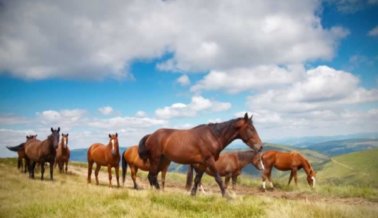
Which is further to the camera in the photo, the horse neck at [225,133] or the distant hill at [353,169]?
the distant hill at [353,169]

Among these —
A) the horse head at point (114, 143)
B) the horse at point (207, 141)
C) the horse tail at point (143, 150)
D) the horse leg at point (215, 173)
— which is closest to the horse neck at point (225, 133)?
the horse at point (207, 141)

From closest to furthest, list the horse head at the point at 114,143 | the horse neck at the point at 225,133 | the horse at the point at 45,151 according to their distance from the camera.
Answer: the horse neck at the point at 225,133 < the horse head at the point at 114,143 < the horse at the point at 45,151

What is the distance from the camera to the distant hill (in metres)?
129

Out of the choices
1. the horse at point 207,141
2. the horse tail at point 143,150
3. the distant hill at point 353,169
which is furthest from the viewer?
the distant hill at point 353,169

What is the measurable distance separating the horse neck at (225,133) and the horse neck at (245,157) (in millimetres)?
8185

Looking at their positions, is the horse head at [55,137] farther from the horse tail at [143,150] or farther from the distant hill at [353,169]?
the distant hill at [353,169]

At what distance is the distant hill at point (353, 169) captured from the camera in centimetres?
12925

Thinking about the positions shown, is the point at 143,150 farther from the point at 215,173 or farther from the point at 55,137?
the point at 55,137

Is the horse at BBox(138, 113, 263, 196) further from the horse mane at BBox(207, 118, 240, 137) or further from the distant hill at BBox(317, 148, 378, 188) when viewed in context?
the distant hill at BBox(317, 148, 378, 188)

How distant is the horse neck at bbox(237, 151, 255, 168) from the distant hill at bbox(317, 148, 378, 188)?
371ft

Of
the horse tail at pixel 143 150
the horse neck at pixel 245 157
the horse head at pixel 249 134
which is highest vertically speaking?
the horse head at pixel 249 134

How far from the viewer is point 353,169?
146m

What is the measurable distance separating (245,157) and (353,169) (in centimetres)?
14622

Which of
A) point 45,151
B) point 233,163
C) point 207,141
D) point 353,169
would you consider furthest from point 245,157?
point 353,169
